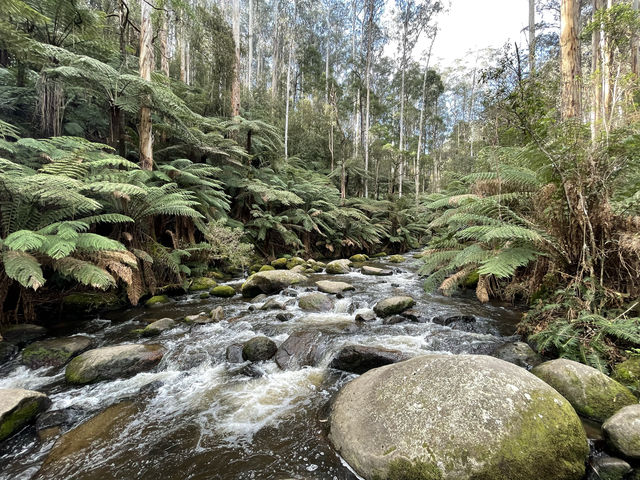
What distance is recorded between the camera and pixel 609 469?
5.50 feet

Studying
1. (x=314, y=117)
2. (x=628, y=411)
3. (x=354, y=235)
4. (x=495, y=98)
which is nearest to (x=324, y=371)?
(x=628, y=411)

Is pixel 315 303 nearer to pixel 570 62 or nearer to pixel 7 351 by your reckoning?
pixel 7 351

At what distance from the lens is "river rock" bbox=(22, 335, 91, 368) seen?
10.8 feet

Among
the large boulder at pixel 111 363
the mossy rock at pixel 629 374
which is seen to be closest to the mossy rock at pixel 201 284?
the large boulder at pixel 111 363

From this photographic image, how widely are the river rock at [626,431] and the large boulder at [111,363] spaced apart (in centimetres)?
420

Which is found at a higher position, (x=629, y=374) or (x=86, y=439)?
(x=629, y=374)

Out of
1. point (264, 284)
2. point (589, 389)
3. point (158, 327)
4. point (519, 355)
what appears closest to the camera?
point (589, 389)

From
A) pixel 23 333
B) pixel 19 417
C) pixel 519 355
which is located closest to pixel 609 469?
pixel 519 355

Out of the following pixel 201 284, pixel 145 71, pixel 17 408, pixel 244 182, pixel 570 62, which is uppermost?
pixel 145 71

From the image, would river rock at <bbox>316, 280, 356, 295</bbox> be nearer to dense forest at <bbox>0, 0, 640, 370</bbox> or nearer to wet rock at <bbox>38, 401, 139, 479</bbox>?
dense forest at <bbox>0, 0, 640, 370</bbox>

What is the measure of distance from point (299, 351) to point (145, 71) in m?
7.34

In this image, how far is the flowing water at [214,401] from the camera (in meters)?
1.93

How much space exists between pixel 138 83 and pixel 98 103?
2709mm

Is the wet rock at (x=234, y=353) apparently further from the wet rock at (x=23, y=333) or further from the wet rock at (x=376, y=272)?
the wet rock at (x=376, y=272)
